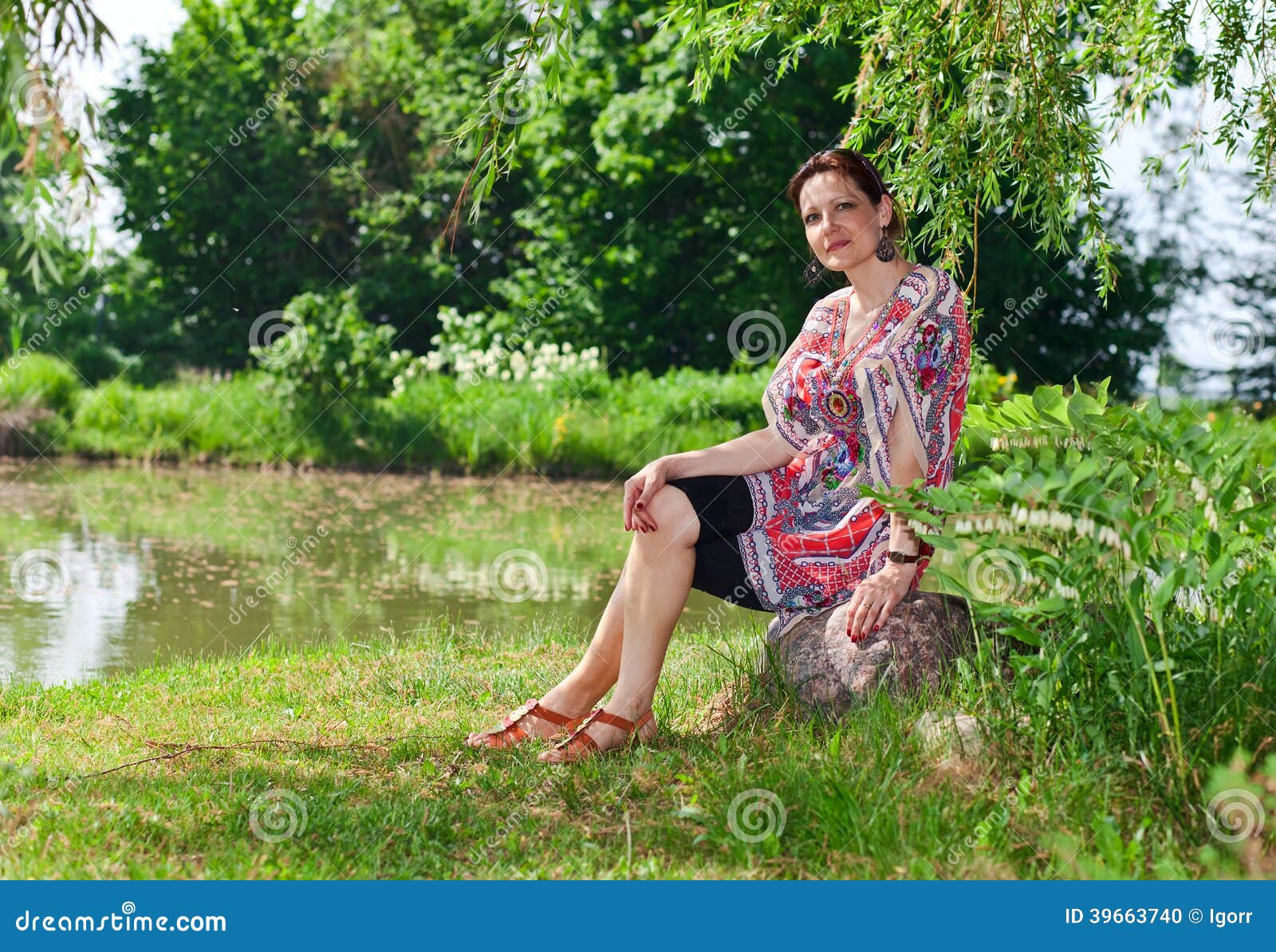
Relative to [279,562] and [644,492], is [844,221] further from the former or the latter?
[279,562]

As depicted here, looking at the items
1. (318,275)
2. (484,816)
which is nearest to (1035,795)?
(484,816)

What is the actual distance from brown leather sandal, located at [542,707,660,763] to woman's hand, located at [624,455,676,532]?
0.54 m

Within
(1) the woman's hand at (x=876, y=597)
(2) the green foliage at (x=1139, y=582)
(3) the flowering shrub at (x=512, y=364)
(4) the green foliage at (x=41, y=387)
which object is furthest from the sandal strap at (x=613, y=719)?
(4) the green foliage at (x=41, y=387)

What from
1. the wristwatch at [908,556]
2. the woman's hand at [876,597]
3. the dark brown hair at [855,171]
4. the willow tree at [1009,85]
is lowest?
the woman's hand at [876,597]

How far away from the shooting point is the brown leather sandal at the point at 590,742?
138 inches

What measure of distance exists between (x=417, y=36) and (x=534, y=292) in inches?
320

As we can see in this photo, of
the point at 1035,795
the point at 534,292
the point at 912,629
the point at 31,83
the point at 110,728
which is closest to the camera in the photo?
the point at 31,83

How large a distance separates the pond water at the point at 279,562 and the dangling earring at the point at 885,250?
1.65 metres

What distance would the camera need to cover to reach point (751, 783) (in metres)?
3.02

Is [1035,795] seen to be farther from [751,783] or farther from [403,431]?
[403,431]

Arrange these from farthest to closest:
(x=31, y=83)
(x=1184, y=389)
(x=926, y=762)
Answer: (x=1184, y=389)
(x=926, y=762)
(x=31, y=83)

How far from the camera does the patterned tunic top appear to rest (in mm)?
3482

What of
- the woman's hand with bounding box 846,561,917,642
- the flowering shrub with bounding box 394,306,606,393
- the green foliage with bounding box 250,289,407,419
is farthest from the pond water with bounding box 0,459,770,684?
the green foliage with bounding box 250,289,407,419

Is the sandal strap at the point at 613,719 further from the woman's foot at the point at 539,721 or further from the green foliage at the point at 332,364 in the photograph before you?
the green foliage at the point at 332,364
